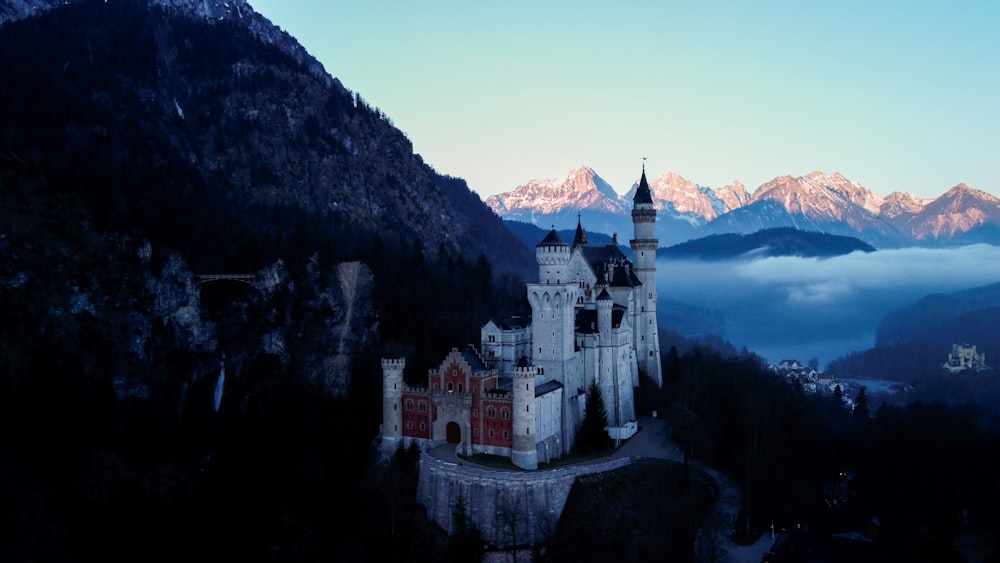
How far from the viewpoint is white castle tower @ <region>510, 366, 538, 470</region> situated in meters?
64.9

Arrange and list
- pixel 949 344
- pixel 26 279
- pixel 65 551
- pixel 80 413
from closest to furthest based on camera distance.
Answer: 1. pixel 65 551
2. pixel 80 413
3. pixel 26 279
4. pixel 949 344

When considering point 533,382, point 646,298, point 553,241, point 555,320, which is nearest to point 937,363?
point 646,298

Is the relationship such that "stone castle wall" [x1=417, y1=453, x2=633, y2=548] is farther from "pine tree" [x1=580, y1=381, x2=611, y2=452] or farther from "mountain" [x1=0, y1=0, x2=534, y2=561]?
"pine tree" [x1=580, y1=381, x2=611, y2=452]

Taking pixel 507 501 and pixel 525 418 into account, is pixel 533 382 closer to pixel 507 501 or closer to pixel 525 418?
pixel 525 418

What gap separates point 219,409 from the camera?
303ft

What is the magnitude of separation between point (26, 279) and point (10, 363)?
10031 mm

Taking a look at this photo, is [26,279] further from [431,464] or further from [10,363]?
[431,464]

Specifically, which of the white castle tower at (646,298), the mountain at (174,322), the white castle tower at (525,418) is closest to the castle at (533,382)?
the white castle tower at (525,418)

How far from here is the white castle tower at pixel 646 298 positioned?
8775 cm

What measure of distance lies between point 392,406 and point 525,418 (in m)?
12.6

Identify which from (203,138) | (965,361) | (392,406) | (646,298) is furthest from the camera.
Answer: (203,138)

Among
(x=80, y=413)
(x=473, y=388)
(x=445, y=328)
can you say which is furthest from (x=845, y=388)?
(x=80, y=413)

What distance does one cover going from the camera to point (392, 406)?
234 ft

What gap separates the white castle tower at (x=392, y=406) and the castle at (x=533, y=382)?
3.3 inches
